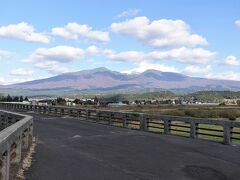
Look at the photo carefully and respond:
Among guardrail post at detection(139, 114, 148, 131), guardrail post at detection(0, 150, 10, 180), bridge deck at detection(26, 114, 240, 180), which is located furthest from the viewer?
guardrail post at detection(139, 114, 148, 131)

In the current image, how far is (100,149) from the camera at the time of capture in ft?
50.7

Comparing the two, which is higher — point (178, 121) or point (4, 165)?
point (178, 121)

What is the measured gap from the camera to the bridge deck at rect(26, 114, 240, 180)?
10.7 m

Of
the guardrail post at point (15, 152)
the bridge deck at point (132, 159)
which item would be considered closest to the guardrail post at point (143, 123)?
the bridge deck at point (132, 159)

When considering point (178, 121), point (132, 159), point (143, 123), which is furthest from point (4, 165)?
point (178, 121)

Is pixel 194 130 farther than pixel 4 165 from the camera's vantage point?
Yes

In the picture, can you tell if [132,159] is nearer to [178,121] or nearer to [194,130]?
[194,130]

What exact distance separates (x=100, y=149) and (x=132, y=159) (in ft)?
8.09

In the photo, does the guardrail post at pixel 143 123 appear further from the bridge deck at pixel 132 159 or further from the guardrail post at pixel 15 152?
the guardrail post at pixel 15 152

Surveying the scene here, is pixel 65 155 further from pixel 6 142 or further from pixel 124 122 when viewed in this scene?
pixel 124 122

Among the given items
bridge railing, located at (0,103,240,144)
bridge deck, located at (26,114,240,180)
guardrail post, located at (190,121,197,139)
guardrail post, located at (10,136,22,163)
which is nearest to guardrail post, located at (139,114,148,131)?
bridge railing, located at (0,103,240,144)

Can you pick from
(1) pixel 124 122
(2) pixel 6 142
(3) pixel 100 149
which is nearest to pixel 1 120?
(1) pixel 124 122

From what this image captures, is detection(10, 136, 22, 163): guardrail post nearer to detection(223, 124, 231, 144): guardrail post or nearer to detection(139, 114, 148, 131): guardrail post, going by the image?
detection(223, 124, 231, 144): guardrail post

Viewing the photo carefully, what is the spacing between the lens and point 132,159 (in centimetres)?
1321
